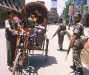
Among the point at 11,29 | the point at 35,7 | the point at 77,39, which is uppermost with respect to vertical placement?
the point at 35,7

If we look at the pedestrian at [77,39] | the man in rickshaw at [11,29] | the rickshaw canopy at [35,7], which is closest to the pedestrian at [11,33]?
the man in rickshaw at [11,29]

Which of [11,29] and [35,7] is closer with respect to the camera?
[11,29]

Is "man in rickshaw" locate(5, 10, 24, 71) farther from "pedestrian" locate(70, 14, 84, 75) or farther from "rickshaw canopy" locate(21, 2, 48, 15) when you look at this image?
"rickshaw canopy" locate(21, 2, 48, 15)

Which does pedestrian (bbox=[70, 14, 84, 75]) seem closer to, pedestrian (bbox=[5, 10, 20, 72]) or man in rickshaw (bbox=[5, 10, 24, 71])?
man in rickshaw (bbox=[5, 10, 24, 71])

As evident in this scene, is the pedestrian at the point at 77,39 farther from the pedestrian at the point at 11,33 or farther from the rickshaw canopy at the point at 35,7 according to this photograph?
the rickshaw canopy at the point at 35,7

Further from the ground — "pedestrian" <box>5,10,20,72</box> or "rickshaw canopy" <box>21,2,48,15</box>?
"rickshaw canopy" <box>21,2,48,15</box>

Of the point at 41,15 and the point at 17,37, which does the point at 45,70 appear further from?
the point at 41,15

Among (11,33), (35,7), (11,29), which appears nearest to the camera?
(11,29)

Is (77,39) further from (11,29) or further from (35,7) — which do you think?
(35,7)

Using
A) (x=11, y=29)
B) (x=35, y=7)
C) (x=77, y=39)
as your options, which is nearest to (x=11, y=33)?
(x=11, y=29)

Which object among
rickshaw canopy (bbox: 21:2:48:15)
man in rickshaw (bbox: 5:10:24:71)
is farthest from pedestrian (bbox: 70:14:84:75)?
rickshaw canopy (bbox: 21:2:48:15)

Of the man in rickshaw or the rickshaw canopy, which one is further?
the rickshaw canopy

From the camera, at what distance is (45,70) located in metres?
7.20

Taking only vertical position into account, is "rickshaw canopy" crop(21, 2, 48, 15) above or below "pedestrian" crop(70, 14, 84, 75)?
above
